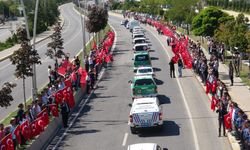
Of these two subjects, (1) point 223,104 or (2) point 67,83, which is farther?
(2) point 67,83

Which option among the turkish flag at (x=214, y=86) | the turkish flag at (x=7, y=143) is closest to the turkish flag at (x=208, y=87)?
the turkish flag at (x=214, y=86)

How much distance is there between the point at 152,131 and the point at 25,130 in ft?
18.5

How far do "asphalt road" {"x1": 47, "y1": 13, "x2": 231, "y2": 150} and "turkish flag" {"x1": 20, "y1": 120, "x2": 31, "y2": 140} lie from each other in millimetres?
1232

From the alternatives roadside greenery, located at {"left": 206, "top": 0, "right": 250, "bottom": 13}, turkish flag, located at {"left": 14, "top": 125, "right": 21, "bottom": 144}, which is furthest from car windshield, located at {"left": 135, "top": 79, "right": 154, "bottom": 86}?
roadside greenery, located at {"left": 206, "top": 0, "right": 250, "bottom": 13}

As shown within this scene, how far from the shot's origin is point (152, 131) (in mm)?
24344

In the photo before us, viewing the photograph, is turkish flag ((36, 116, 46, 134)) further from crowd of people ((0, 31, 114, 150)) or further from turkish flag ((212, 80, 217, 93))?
turkish flag ((212, 80, 217, 93))

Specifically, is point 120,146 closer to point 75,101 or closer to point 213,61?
point 75,101

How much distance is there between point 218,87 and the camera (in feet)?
95.4

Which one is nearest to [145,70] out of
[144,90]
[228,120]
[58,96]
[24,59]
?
[144,90]

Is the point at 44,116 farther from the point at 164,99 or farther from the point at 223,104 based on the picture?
the point at 164,99

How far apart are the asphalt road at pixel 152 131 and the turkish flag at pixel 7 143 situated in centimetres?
300

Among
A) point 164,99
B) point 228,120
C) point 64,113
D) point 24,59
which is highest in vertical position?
point 24,59

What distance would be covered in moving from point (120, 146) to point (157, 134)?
2.28 m

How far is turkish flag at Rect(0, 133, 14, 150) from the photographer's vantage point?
64.4 ft
